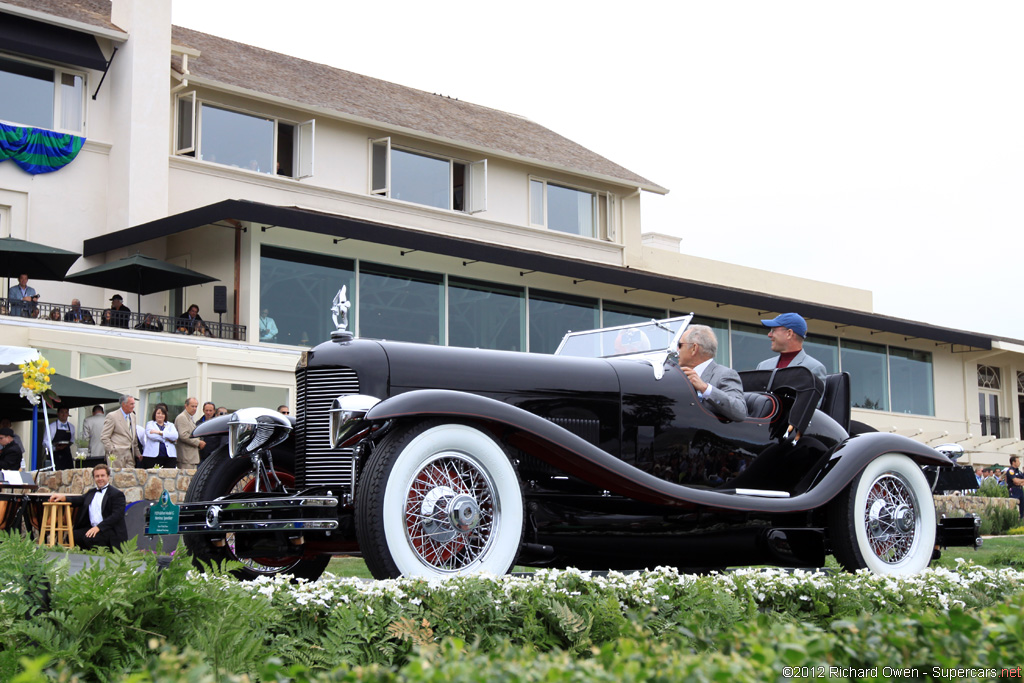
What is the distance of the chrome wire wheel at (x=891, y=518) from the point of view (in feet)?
22.4

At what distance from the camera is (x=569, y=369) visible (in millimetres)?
6641

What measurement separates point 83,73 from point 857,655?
22.3 metres

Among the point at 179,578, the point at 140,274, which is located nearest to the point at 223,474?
the point at 179,578

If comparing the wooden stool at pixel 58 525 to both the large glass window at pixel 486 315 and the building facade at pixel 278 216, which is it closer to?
the building facade at pixel 278 216

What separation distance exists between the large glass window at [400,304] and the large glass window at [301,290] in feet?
1.28

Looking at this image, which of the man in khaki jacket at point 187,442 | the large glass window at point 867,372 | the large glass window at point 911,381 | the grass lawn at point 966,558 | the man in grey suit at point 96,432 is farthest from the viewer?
the large glass window at point 911,381

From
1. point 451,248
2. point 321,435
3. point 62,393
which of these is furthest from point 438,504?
point 451,248

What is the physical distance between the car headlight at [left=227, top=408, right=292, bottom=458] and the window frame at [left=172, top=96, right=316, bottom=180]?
1678 cm

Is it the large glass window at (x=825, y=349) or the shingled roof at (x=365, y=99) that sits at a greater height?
the shingled roof at (x=365, y=99)

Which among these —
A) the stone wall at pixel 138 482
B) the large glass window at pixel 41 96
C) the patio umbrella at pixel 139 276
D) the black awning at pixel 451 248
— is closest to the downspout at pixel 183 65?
the large glass window at pixel 41 96

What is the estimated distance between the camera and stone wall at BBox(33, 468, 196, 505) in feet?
40.0

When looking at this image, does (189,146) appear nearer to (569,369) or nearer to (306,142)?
(306,142)

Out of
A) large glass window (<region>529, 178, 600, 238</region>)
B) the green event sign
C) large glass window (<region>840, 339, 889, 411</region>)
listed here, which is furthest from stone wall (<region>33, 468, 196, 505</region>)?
large glass window (<region>840, 339, 889, 411</region>)

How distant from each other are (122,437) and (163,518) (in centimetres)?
841
